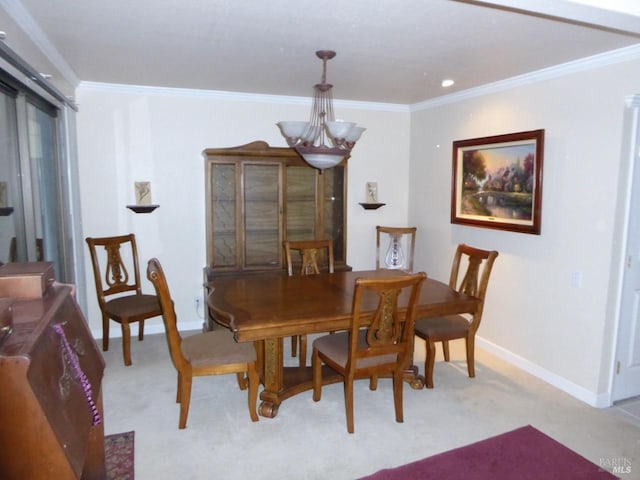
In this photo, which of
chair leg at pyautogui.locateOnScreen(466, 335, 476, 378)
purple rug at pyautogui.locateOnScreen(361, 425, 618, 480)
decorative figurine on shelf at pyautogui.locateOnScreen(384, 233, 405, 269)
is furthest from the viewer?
decorative figurine on shelf at pyautogui.locateOnScreen(384, 233, 405, 269)

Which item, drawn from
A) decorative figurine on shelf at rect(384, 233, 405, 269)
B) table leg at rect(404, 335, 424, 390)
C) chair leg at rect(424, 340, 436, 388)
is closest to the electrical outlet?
chair leg at rect(424, 340, 436, 388)

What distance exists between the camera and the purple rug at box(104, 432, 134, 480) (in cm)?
223

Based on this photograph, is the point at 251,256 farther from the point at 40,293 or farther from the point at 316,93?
the point at 40,293

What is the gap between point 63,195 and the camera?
346cm

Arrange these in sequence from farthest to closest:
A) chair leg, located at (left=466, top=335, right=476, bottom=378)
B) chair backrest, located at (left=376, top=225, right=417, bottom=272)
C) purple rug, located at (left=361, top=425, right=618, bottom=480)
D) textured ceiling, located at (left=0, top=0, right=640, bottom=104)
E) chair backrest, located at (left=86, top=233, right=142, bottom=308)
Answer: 1. chair backrest, located at (left=376, top=225, right=417, bottom=272)
2. chair backrest, located at (left=86, top=233, right=142, bottom=308)
3. chair leg, located at (left=466, top=335, right=476, bottom=378)
4. purple rug, located at (left=361, top=425, right=618, bottom=480)
5. textured ceiling, located at (left=0, top=0, right=640, bottom=104)

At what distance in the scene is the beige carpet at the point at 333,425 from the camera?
7.69ft

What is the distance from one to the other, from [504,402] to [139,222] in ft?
11.3

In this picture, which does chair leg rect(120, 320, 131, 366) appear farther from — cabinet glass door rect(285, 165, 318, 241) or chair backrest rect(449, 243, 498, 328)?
chair backrest rect(449, 243, 498, 328)

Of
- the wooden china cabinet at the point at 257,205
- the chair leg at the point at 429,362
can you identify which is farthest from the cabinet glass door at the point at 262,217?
the chair leg at the point at 429,362

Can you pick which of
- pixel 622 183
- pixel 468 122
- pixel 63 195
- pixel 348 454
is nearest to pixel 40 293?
pixel 348 454

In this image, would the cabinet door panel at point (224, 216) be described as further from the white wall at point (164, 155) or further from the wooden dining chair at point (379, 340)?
the wooden dining chair at point (379, 340)

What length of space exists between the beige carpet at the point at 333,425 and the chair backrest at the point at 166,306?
0.47 m

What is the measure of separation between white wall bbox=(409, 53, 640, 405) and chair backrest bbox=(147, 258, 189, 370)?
104 inches

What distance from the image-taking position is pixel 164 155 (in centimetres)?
413
